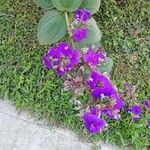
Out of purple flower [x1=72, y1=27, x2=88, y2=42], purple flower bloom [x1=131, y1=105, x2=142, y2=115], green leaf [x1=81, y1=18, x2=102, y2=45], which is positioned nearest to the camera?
purple flower [x1=72, y1=27, x2=88, y2=42]

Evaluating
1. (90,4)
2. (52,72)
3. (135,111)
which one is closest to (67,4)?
(90,4)

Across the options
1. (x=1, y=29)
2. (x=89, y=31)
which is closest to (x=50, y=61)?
(x=89, y=31)

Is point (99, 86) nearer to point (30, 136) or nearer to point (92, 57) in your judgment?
point (92, 57)

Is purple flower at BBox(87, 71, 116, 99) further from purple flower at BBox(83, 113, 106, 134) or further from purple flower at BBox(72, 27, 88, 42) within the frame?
purple flower at BBox(72, 27, 88, 42)

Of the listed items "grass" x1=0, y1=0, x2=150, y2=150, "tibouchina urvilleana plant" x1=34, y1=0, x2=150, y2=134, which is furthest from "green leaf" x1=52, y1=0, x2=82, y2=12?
"grass" x1=0, y1=0, x2=150, y2=150

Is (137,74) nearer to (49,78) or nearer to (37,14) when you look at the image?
(49,78)

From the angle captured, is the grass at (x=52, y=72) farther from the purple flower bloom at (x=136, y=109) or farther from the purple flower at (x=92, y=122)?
the purple flower at (x=92, y=122)

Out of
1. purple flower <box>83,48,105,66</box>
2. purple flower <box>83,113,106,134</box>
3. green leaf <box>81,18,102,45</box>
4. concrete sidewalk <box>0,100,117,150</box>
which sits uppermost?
purple flower <box>83,48,105,66</box>
